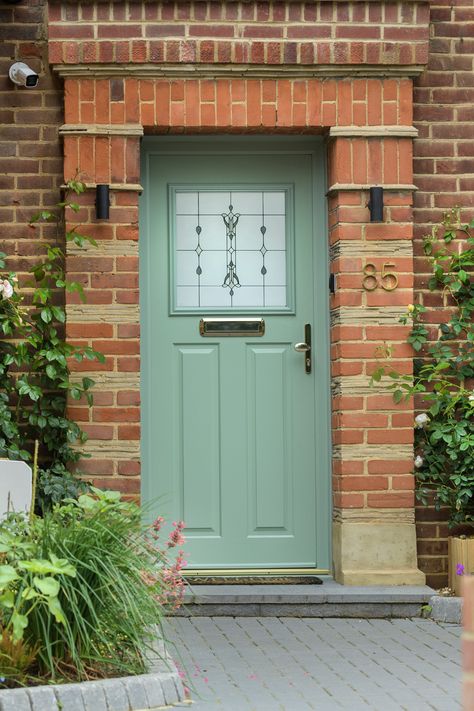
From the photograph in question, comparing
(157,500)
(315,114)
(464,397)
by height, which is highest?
(315,114)

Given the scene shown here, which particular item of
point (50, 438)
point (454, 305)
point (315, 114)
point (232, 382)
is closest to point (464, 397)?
point (454, 305)

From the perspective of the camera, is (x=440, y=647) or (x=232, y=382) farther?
(x=232, y=382)

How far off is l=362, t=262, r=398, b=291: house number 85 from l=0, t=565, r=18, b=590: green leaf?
338cm

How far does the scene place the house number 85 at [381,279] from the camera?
7320 mm

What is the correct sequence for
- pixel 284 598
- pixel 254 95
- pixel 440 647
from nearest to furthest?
pixel 440 647 < pixel 284 598 < pixel 254 95

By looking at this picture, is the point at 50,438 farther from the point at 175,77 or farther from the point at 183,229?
the point at 175,77

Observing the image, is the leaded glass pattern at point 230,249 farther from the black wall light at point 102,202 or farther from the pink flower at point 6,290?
the pink flower at point 6,290

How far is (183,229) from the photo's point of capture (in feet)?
25.0

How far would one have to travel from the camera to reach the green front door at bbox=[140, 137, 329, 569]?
7.53 m

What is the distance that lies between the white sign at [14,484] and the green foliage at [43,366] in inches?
45.3

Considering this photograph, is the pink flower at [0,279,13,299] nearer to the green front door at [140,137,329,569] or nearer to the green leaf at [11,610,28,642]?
the green front door at [140,137,329,569]

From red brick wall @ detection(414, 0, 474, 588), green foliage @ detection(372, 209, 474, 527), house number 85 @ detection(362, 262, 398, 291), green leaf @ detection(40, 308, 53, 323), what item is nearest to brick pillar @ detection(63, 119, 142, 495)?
green leaf @ detection(40, 308, 53, 323)

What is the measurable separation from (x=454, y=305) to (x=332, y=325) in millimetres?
713

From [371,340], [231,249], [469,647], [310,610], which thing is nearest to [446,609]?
[310,610]
